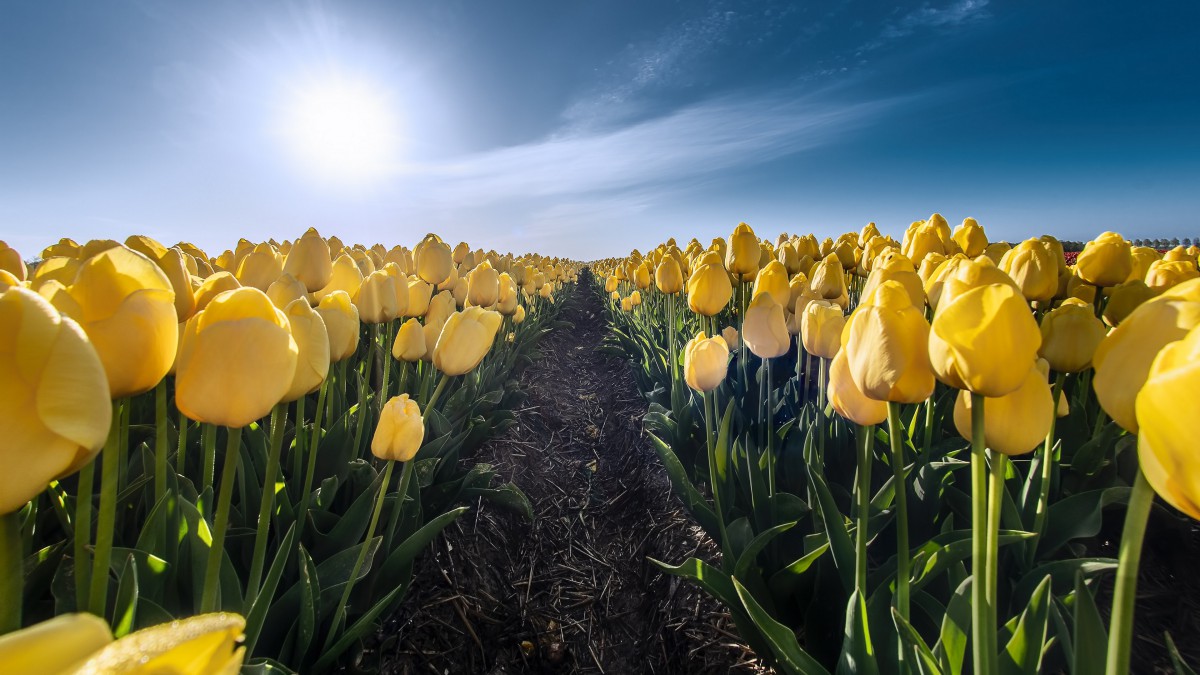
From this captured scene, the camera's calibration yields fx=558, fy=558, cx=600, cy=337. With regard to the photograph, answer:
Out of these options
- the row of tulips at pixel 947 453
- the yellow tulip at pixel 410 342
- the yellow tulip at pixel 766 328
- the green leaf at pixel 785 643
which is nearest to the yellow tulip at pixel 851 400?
the row of tulips at pixel 947 453

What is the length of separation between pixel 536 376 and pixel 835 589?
4898mm

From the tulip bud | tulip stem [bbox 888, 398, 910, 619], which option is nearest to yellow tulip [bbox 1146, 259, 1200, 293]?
the tulip bud

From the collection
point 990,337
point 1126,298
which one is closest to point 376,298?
point 990,337

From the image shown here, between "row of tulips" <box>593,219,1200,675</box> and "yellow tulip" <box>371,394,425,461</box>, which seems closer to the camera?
"row of tulips" <box>593,219,1200,675</box>

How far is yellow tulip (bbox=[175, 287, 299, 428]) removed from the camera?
33.9 inches

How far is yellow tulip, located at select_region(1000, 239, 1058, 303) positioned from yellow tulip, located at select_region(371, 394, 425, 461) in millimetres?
1990

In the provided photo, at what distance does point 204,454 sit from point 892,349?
173 cm

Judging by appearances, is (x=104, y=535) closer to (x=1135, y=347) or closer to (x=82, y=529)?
(x=82, y=529)

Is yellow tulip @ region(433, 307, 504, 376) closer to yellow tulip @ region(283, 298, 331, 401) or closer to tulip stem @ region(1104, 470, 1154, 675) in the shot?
yellow tulip @ region(283, 298, 331, 401)

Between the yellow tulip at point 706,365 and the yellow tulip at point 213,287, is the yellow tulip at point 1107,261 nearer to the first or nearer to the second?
the yellow tulip at point 706,365

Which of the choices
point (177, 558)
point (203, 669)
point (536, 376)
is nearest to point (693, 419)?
point (177, 558)

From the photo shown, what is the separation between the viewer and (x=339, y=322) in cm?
164

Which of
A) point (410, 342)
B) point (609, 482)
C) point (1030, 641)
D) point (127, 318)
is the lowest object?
point (609, 482)

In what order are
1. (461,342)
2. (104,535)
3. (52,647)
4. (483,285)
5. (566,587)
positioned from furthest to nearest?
(483,285) → (566,587) → (461,342) → (104,535) → (52,647)
